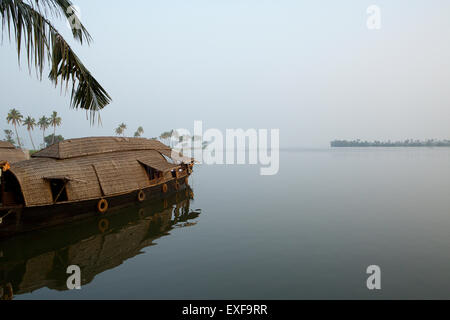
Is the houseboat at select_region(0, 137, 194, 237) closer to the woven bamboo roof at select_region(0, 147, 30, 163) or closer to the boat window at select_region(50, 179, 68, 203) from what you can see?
the boat window at select_region(50, 179, 68, 203)

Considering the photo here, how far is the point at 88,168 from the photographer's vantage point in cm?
1338

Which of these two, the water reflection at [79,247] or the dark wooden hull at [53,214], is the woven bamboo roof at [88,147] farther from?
the water reflection at [79,247]

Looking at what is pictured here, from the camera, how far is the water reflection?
754 cm

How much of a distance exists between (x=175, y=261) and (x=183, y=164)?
13.4m

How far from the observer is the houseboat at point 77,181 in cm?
1056

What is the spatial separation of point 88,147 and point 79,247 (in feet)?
23.0

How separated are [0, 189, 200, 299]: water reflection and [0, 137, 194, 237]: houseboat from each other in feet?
2.13

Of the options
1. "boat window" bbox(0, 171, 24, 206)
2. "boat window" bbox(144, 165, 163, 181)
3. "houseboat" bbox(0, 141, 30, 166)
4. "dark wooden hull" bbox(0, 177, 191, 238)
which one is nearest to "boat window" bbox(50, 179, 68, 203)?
"dark wooden hull" bbox(0, 177, 191, 238)

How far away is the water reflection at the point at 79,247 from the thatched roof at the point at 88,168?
1462 millimetres

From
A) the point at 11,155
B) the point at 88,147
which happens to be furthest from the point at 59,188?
the point at 11,155

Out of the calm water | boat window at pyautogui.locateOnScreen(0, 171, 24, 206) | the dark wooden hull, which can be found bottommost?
the calm water
